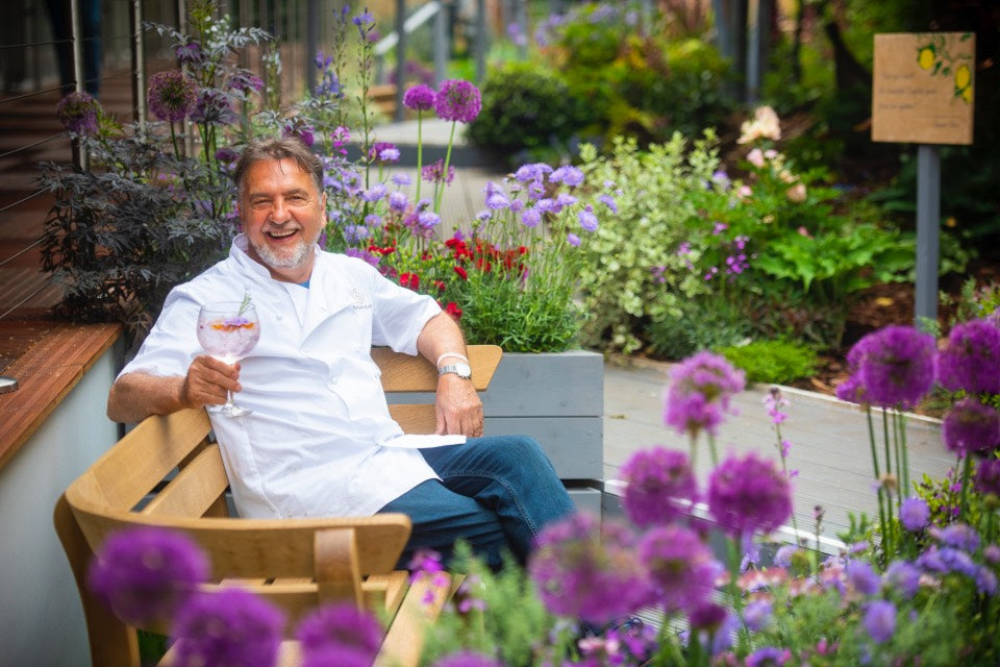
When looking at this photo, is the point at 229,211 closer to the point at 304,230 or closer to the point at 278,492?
the point at 304,230

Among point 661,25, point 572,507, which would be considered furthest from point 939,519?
point 661,25

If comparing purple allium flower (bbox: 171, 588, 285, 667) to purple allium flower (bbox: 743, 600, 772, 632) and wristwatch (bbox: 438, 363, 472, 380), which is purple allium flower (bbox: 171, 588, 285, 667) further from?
wristwatch (bbox: 438, 363, 472, 380)

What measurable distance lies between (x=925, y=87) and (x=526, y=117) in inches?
192

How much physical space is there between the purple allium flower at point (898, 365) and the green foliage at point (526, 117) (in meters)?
7.65

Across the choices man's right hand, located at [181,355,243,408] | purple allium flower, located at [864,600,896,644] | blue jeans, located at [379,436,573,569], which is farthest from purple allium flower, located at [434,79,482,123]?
purple allium flower, located at [864,600,896,644]

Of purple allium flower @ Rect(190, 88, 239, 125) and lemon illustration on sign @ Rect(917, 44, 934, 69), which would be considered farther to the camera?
lemon illustration on sign @ Rect(917, 44, 934, 69)

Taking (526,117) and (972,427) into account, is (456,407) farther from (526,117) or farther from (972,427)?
(526,117)

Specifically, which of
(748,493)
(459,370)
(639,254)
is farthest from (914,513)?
(639,254)

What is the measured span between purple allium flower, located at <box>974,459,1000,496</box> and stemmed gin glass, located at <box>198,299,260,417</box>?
1.21 meters

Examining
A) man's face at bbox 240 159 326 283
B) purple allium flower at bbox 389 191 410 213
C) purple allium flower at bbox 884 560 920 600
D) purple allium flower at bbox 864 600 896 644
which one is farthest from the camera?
purple allium flower at bbox 389 191 410 213

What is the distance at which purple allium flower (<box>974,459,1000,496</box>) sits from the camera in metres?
1.62

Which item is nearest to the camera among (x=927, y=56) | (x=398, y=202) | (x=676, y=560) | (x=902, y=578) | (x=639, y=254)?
(x=676, y=560)

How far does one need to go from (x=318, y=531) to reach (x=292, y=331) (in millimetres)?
1083

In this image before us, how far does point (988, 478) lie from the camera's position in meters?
1.63
